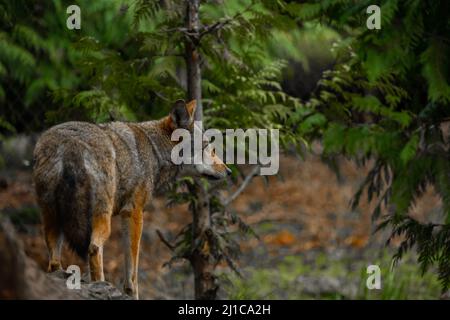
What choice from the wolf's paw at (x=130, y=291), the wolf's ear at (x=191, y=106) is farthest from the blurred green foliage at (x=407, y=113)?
the wolf's paw at (x=130, y=291)

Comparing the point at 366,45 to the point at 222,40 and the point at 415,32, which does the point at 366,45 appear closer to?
the point at 415,32

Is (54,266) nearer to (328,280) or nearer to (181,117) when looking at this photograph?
(181,117)

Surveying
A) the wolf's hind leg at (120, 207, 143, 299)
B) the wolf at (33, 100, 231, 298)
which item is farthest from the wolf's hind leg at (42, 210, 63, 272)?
the wolf's hind leg at (120, 207, 143, 299)

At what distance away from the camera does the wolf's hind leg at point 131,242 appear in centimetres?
548

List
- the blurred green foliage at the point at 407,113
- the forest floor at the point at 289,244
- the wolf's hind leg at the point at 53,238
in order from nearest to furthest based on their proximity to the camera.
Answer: the blurred green foliage at the point at 407,113 < the wolf's hind leg at the point at 53,238 < the forest floor at the point at 289,244

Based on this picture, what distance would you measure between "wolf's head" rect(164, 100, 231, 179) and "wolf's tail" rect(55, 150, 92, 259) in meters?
1.11

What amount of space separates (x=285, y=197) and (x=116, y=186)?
26.8ft

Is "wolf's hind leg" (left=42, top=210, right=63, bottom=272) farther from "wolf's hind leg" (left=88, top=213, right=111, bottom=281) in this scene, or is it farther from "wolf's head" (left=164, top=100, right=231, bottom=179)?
"wolf's head" (left=164, top=100, right=231, bottom=179)

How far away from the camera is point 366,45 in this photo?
458 centimetres

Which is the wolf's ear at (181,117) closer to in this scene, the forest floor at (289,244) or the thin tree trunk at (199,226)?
the thin tree trunk at (199,226)

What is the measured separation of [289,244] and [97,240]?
23.1ft

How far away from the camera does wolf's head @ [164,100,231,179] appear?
5812 millimetres

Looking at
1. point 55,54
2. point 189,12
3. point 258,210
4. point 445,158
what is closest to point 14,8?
point 189,12

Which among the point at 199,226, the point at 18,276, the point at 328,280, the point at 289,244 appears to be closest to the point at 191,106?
the point at 199,226
